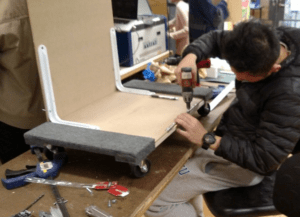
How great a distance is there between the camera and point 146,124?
1.04 meters

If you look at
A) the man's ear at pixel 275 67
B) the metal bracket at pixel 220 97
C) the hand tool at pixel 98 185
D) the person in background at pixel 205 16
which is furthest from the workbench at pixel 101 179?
the person in background at pixel 205 16

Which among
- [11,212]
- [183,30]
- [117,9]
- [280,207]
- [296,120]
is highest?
[117,9]

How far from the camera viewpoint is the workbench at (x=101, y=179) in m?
0.84

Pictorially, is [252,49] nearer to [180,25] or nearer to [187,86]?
[187,86]

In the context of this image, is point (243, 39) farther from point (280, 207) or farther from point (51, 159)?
point (51, 159)

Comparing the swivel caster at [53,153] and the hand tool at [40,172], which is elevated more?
the swivel caster at [53,153]

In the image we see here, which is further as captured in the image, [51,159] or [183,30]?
[183,30]

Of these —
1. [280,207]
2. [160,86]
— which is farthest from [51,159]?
[280,207]

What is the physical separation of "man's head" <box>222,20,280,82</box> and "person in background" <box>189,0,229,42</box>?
26.0 inches

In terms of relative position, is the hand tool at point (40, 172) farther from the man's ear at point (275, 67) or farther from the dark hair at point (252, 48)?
the man's ear at point (275, 67)

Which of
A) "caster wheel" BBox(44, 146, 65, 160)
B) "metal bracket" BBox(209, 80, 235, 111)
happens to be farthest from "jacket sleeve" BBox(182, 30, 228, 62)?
"caster wheel" BBox(44, 146, 65, 160)

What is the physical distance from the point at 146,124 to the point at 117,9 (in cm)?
106

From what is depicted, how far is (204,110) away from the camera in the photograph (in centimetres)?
129

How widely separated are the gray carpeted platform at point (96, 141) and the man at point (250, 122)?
0.76ft
